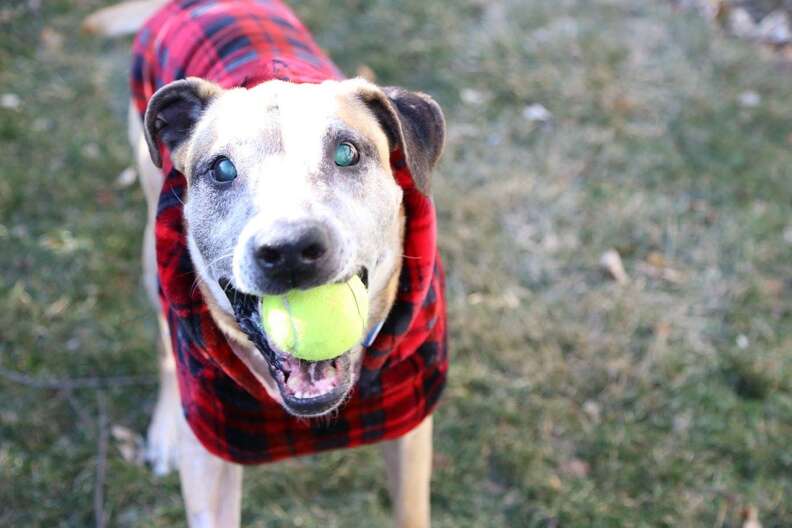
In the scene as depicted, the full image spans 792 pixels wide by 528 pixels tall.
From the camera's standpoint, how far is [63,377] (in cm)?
397

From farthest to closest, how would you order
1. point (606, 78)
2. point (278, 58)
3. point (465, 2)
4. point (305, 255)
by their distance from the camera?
1. point (465, 2)
2. point (606, 78)
3. point (278, 58)
4. point (305, 255)

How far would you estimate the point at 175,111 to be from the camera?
107 inches

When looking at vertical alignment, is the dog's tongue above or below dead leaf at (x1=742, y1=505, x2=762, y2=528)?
above

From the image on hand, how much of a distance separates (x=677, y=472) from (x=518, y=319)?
1054 mm

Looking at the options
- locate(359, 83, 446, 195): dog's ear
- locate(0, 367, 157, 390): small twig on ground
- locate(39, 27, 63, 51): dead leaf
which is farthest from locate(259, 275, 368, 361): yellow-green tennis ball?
locate(39, 27, 63, 51): dead leaf

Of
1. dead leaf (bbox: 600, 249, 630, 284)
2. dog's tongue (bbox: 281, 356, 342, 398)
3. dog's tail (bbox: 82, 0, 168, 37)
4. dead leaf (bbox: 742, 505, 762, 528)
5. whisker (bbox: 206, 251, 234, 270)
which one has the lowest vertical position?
dead leaf (bbox: 742, 505, 762, 528)

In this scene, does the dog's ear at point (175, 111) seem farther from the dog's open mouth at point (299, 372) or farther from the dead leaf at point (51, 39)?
the dead leaf at point (51, 39)

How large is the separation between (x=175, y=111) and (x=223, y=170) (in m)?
0.39

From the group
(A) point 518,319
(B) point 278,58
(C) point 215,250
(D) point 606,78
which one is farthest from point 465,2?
(C) point 215,250

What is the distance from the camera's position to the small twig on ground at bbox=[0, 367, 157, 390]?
12.8 feet

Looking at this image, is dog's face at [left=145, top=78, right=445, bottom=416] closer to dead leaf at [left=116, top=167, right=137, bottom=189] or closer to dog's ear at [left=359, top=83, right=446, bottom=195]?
dog's ear at [left=359, top=83, right=446, bottom=195]

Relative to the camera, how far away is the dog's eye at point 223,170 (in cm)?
244

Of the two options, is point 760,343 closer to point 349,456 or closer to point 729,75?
point 349,456

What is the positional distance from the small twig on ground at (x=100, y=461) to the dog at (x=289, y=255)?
0.78 meters
